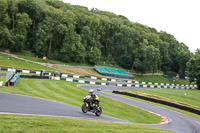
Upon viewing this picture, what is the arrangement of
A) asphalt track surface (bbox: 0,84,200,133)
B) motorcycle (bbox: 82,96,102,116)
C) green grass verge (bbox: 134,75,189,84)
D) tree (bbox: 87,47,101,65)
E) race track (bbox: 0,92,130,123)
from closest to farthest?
race track (bbox: 0,92,130,123), asphalt track surface (bbox: 0,84,200,133), motorcycle (bbox: 82,96,102,116), tree (bbox: 87,47,101,65), green grass verge (bbox: 134,75,189,84)

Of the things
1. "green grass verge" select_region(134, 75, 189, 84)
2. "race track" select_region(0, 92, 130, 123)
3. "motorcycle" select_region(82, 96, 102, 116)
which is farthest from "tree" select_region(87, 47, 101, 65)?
"race track" select_region(0, 92, 130, 123)

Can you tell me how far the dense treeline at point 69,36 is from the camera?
6894cm

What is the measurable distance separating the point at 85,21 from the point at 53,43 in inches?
615

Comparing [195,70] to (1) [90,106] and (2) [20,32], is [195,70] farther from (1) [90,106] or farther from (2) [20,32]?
(1) [90,106]

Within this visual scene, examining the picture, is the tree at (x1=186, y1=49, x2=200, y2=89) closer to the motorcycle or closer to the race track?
the motorcycle

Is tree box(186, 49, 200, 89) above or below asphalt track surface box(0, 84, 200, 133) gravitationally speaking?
above

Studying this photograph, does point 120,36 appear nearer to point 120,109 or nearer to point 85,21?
point 85,21

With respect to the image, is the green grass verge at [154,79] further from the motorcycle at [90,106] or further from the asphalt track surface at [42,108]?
the motorcycle at [90,106]

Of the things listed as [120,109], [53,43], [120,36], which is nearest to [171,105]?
[120,109]

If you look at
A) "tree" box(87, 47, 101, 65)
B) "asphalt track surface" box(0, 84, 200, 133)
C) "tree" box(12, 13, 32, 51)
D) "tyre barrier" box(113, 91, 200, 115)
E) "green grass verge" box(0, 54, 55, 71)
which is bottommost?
"tyre barrier" box(113, 91, 200, 115)

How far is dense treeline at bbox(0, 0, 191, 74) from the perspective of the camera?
226ft

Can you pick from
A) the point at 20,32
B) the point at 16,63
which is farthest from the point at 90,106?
the point at 20,32

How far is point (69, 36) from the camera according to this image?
7588 cm

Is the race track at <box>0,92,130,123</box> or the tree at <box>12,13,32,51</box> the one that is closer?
the race track at <box>0,92,130,123</box>
